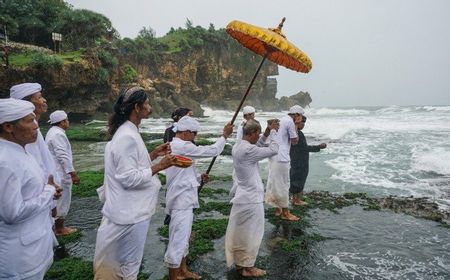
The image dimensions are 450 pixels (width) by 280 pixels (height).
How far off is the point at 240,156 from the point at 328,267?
226 centimetres

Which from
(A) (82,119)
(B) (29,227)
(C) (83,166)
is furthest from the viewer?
(A) (82,119)

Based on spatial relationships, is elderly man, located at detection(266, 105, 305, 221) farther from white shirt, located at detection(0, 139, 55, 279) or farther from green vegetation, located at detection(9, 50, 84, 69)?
green vegetation, located at detection(9, 50, 84, 69)

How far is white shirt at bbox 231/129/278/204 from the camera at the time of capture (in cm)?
431

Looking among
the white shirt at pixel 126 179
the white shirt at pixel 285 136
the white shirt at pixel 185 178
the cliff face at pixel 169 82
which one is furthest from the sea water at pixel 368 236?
the cliff face at pixel 169 82

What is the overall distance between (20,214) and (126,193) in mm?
836

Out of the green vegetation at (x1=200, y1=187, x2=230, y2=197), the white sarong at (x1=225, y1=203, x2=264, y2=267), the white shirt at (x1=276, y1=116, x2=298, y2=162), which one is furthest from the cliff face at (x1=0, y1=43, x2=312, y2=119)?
the white sarong at (x1=225, y1=203, x2=264, y2=267)

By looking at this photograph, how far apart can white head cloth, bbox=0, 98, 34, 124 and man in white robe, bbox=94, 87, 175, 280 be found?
73 cm

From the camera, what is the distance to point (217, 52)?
222 ft

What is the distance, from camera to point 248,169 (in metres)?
4.39

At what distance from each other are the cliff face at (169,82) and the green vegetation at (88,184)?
17.3m

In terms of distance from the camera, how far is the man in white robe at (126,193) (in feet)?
9.24

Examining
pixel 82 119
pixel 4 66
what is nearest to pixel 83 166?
pixel 4 66

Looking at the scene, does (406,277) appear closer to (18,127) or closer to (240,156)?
(240,156)

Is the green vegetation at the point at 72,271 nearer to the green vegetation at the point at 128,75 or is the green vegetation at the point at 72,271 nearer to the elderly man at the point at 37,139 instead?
the elderly man at the point at 37,139
